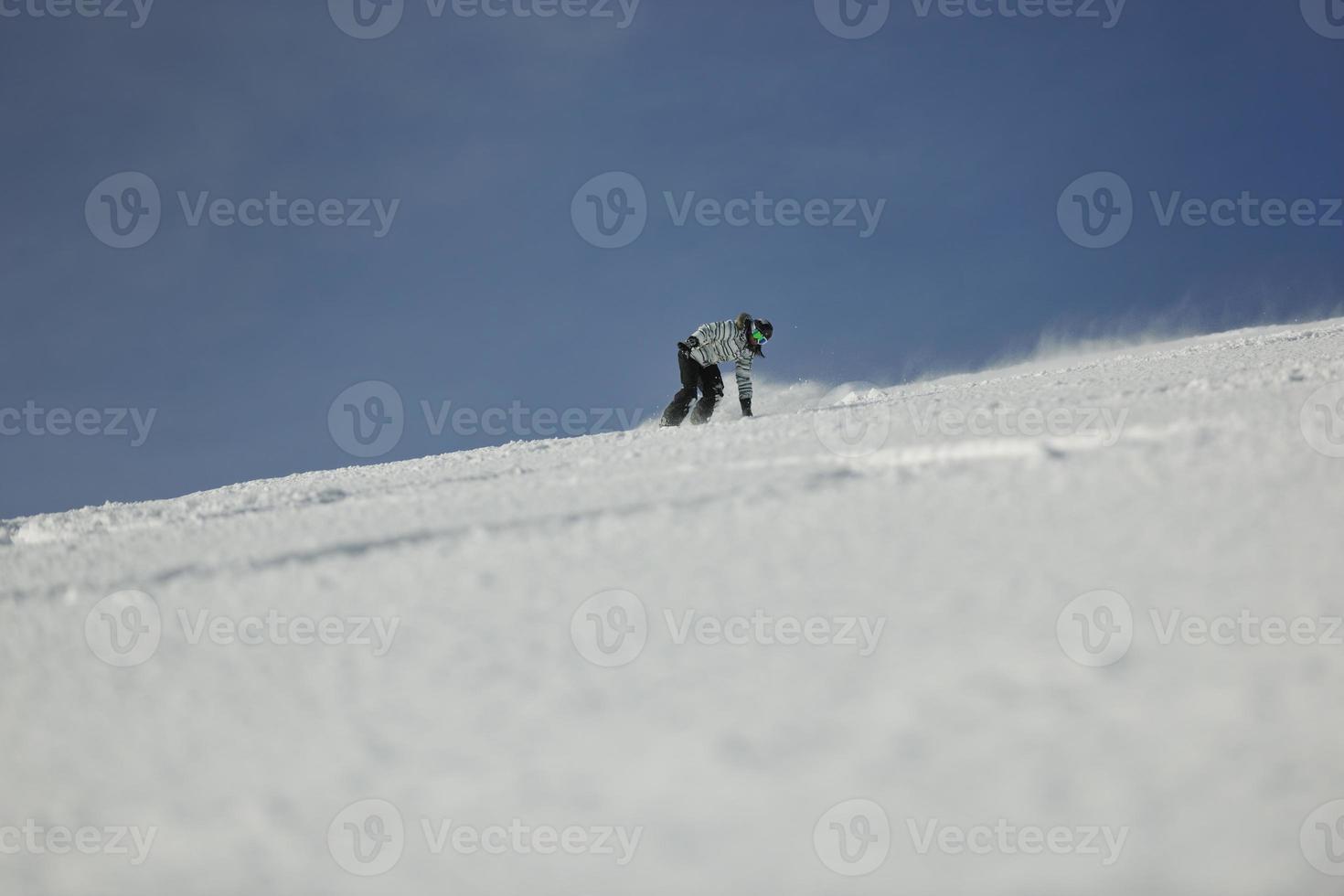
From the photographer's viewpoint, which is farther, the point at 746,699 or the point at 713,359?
the point at 713,359

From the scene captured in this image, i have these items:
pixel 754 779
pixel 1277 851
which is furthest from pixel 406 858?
pixel 1277 851

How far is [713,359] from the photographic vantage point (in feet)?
28.6

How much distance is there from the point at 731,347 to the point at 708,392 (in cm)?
59

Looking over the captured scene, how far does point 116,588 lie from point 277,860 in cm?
144

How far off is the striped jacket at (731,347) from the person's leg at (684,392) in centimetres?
24

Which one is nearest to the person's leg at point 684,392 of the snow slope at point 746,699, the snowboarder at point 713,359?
the snowboarder at point 713,359

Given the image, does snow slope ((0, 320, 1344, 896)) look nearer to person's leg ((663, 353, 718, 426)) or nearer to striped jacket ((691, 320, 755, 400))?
striped jacket ((691, 320, 755, 400))

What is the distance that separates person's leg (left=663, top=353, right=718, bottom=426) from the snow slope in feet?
20.6

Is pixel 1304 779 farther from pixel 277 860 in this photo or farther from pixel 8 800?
pixel 8 800

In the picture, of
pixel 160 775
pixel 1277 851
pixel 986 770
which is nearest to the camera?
pixel 1277 851

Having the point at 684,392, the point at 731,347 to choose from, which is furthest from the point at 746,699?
the point at 684,392

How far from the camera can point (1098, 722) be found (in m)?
1.29

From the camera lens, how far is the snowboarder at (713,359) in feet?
28.1

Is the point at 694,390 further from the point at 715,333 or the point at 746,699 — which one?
the point at 746,699
